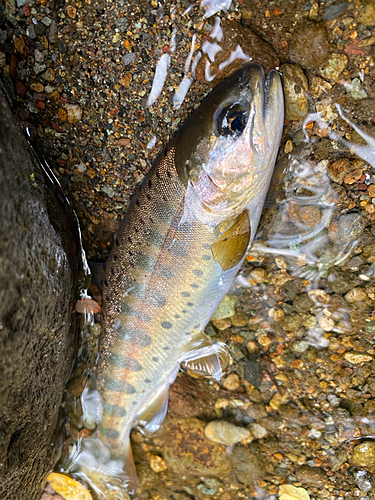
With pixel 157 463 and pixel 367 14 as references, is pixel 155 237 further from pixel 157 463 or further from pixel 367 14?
pixel 157 463

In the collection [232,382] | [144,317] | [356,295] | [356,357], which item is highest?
[356,295]

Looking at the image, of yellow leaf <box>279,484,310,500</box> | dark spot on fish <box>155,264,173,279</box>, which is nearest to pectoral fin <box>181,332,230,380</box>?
dark spot on fish <box>155,264,173,279</box>

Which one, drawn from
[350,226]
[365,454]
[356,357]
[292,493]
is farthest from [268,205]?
[292,493]

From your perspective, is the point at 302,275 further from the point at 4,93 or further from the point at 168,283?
the point at 4,93

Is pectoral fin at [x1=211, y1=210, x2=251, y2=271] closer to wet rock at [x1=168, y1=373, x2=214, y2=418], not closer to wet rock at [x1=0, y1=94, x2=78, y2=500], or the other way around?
wet rock at [x1=0, y1=94, x2=78, y2=500]

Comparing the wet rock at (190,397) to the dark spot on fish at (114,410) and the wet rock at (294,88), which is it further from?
the wet rock at (294,88)
